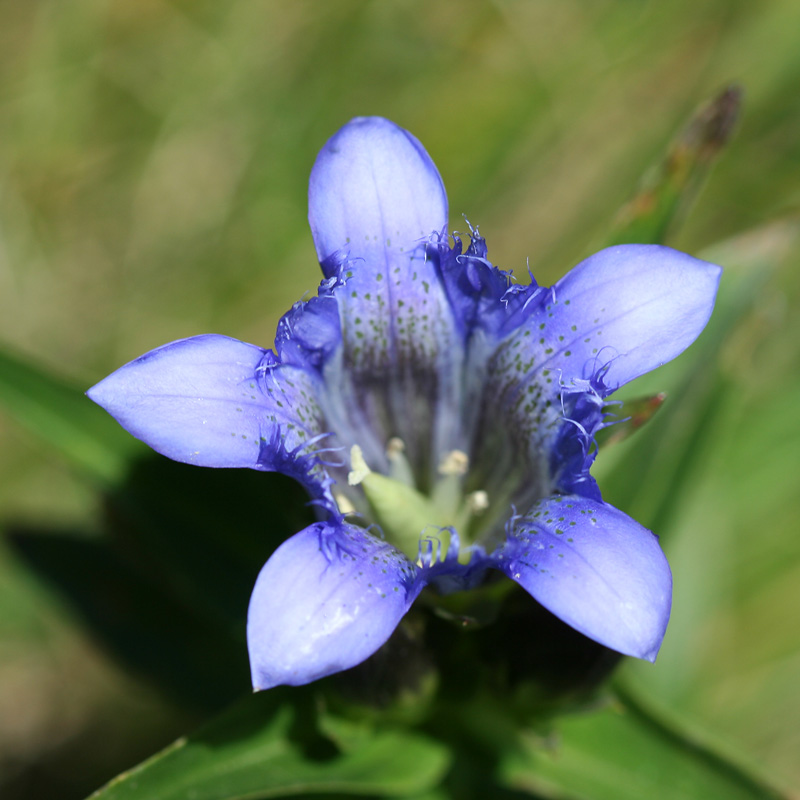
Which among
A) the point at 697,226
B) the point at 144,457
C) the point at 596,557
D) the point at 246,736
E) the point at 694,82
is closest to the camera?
the point at 596,557

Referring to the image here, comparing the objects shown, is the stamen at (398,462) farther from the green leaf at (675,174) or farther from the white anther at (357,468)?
the green leaf at (675,174)

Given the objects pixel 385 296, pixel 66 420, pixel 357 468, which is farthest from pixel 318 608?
pixel 66 420

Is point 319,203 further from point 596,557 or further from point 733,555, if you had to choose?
point 733,555

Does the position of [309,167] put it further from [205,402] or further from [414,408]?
[205,402]

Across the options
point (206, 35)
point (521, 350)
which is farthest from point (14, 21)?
point (521, 350)

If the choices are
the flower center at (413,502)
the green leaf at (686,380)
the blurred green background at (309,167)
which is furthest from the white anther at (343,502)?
the blurred green background at (309,167)

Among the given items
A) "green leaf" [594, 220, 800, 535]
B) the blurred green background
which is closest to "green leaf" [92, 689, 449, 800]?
"green leaf" [594, 220, 800, 535]
